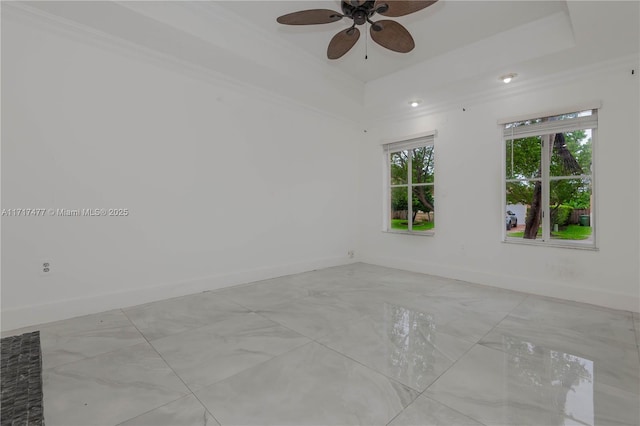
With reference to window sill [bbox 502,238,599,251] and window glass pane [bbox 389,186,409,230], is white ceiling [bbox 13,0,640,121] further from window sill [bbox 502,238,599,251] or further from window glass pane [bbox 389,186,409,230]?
window sill [bbox 502,238,599,251]

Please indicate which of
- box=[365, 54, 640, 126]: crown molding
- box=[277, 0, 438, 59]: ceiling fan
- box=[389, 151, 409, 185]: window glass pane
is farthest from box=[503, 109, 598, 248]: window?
box=[277, 0, 438, 59]: ceiling fan

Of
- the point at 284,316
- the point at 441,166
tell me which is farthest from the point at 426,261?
the point at 284,316

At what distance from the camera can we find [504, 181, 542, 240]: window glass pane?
162 inches

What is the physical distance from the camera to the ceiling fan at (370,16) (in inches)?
99.3

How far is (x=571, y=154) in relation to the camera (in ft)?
12.6

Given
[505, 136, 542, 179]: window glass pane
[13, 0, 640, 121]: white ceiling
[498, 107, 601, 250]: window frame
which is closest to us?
[13, 0, 640, 121]: white ceiling

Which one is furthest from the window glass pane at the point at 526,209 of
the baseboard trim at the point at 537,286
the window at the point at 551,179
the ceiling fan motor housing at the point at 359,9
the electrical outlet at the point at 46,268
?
the electrical outlet at the point at 46,268

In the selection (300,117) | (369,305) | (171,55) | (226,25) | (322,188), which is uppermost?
(226,25)

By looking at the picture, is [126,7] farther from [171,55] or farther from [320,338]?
[320,338]

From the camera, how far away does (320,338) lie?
2.57m

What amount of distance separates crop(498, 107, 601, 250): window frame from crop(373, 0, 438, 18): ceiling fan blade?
249cm

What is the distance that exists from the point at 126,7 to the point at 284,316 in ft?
10.9

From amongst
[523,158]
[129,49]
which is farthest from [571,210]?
[129,49]

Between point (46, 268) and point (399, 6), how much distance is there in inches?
160
